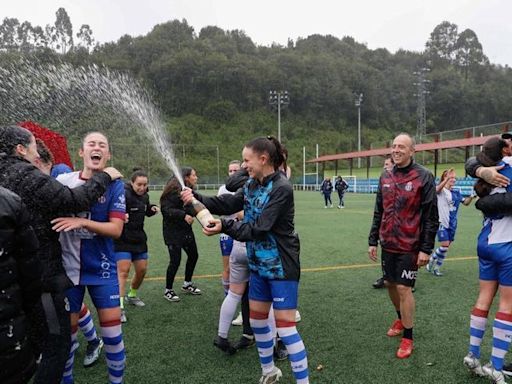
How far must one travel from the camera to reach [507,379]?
389 cm

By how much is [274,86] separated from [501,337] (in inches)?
3489

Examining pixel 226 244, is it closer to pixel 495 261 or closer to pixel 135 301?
pixel 135 301

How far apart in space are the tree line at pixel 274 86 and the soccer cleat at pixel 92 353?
58098mm

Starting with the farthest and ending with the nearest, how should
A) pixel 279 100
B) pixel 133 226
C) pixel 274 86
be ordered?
pixel 274 86
pixel 279 100
pixel 133 226

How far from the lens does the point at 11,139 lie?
2879 millimetres

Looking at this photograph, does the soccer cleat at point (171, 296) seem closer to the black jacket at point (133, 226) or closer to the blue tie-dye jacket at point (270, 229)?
the black jacket at point (133, 226)

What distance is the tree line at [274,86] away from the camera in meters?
73.4

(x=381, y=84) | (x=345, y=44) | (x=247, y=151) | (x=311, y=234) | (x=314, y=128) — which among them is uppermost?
(x=345, y=44)

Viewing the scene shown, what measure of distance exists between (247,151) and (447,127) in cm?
9957

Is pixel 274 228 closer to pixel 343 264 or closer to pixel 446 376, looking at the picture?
pixel 446 376

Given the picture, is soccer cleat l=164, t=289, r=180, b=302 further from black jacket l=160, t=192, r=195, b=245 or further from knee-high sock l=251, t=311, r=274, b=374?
knee-high sock l=251, t=311, r=274, b=374

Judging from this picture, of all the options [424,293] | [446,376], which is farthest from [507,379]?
[424,293]

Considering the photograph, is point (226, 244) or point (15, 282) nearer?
point (15, 282)

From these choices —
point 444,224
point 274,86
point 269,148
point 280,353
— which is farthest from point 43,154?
point 274,86
